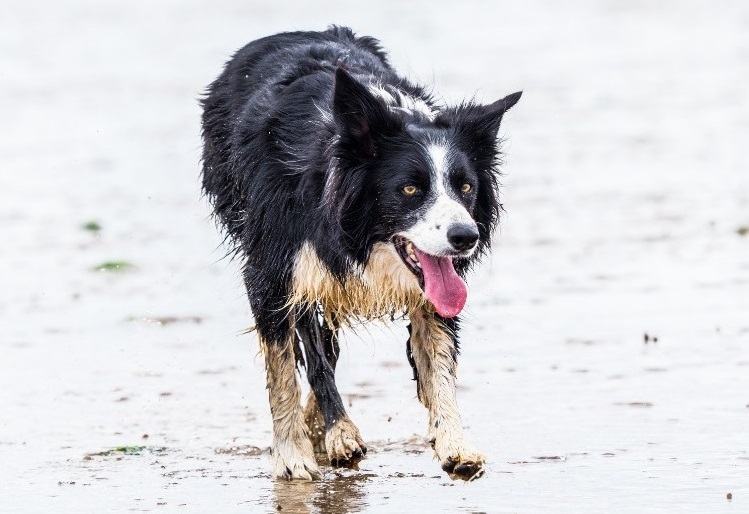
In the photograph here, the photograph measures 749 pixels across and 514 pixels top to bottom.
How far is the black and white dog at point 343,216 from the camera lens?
5.77 meters

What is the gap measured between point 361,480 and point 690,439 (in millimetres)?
1512

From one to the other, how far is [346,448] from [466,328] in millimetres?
2440

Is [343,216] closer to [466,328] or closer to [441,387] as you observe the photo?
[441,387]

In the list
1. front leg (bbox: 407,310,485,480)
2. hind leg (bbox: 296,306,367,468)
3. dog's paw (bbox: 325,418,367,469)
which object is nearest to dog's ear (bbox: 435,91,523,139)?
front leg (bbox: 407,310,485,480)

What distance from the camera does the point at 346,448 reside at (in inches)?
257

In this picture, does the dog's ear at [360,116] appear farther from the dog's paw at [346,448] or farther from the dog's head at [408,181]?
the dog's paw at [346,448]

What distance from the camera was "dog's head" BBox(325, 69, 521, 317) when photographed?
5.68 metres

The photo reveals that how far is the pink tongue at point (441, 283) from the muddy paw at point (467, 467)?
1.93 feet

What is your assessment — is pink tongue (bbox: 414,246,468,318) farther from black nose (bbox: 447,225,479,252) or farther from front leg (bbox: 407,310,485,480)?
front leg (bbox: 407,310,485,480)

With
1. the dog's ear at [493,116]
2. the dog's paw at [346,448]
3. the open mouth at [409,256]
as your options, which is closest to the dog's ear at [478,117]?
the dog's ear at [493,116]

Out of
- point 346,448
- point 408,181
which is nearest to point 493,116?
point 408,181

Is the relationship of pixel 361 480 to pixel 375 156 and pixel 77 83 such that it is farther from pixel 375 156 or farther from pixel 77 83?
pixel 77 83

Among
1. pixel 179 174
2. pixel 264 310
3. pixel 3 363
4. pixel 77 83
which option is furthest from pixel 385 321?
pixel 77 83

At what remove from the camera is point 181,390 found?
7820mm
